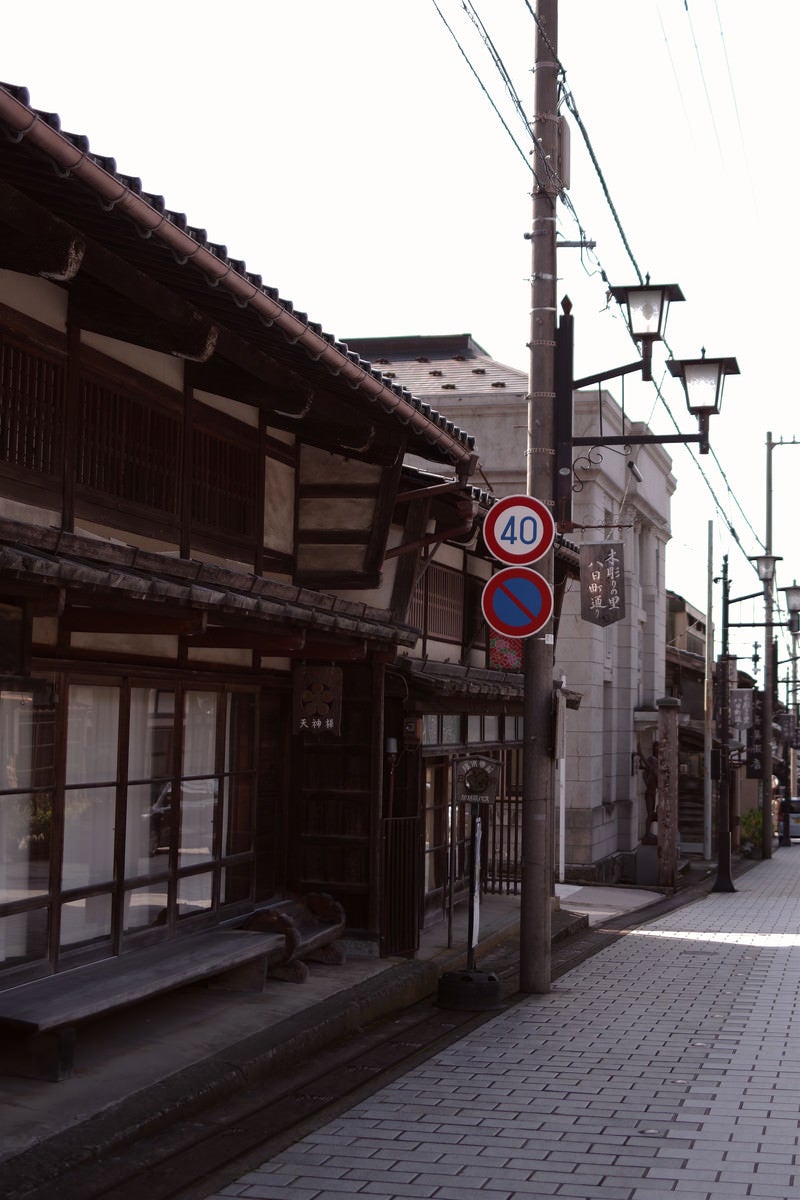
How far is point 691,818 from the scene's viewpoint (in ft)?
150

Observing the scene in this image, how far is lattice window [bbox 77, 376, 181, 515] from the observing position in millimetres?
9695

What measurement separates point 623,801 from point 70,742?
80.8 feet

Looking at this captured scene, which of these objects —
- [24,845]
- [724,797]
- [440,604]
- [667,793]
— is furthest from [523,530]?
[724,797]

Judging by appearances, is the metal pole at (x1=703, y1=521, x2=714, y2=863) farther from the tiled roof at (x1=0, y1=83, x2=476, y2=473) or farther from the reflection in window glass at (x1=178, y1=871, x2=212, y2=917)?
the tiled roof at (x1=0, y1=83, x2=476, y2=473)

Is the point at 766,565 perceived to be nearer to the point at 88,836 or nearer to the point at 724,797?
the point at 724,797

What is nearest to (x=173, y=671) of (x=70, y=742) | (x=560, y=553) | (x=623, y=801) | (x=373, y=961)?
(x=70, y=742)

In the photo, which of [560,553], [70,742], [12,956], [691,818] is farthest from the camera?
[691,818]

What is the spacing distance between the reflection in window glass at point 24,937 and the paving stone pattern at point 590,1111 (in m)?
2.50

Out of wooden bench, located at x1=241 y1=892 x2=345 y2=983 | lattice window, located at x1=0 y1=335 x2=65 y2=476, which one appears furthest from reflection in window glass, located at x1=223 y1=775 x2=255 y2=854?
lattice window, located at x1=0 y1=335 x2=65 y2=476

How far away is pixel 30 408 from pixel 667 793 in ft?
71.2

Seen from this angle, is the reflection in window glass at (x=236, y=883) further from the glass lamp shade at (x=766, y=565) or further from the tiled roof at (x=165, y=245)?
the glass lamp shade at (x=766, y=565)

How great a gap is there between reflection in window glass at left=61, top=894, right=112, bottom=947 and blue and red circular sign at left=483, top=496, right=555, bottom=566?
4941 millimetres

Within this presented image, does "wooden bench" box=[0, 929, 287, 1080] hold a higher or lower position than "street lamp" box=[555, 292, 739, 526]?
lower

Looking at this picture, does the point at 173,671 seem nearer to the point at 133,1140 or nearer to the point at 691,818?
the point at 133,1140
